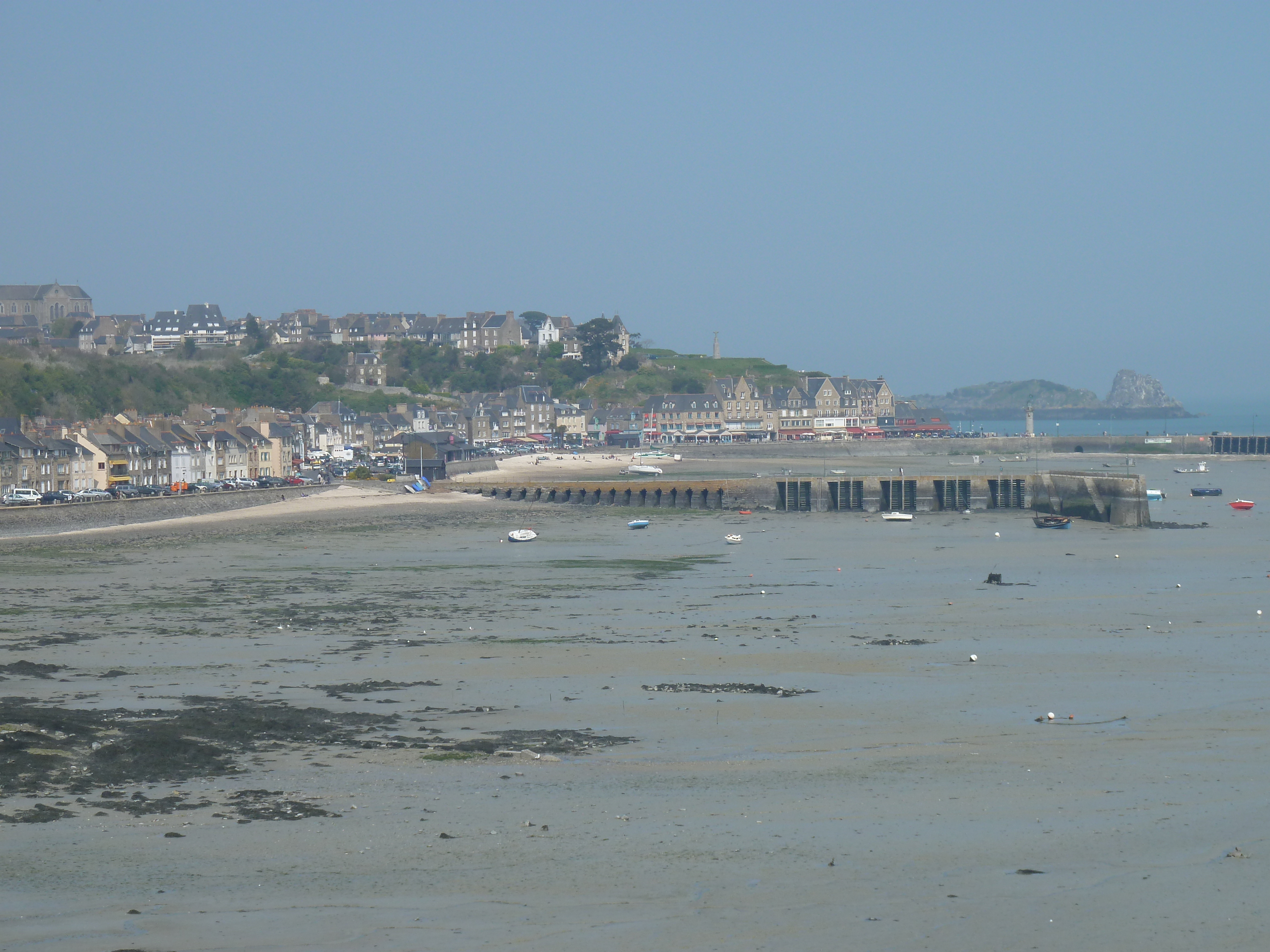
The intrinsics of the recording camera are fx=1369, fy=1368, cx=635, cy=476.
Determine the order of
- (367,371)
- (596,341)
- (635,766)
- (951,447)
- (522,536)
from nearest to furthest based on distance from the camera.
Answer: (635,766)
(522,536)
(951,447)
(367,371)
(596,341)

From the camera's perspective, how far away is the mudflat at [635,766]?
43.3 ft

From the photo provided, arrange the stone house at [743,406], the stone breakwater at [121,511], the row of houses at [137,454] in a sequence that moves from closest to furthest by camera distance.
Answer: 1. the stone breakwater at [121,511]
2. the row of houses at [137,454]
3. the stone house at [743,406]

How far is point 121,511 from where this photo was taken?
5422cm

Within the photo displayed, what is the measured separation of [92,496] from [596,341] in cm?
11278

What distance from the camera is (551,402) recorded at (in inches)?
5605

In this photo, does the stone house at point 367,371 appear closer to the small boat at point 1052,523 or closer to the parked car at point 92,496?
the parked car at point 92,496

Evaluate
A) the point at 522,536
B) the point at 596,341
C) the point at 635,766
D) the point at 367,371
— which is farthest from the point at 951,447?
the point at 635,766

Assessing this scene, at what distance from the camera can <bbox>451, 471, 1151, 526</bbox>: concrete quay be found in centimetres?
6062

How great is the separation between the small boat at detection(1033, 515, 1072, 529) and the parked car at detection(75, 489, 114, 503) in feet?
123

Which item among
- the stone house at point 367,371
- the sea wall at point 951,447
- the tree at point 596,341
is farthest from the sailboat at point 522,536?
the tree at point 596,341

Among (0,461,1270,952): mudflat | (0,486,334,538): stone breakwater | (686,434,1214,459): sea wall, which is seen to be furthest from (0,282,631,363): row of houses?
(0,461,1270,952): mudflat

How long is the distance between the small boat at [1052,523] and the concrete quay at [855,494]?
2.78 meters

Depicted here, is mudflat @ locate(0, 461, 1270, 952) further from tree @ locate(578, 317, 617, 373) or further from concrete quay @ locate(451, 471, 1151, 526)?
tree @ locate(578, 317, 617, 373)

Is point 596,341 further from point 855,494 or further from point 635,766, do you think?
point 635,766
